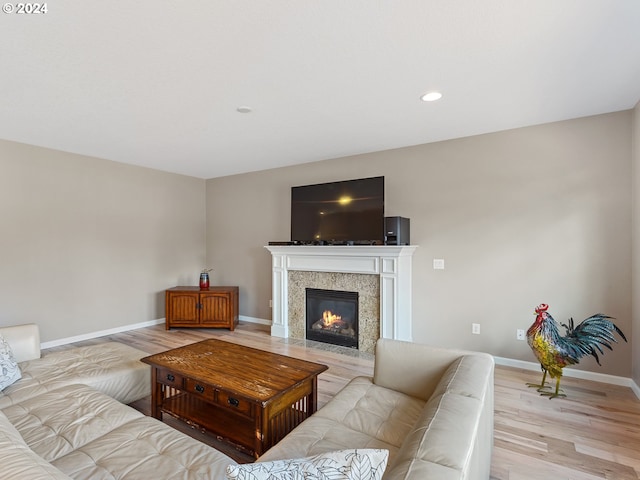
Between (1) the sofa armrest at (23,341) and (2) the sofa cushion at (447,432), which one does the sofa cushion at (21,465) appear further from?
(1) the sofa armrest at (23,341)

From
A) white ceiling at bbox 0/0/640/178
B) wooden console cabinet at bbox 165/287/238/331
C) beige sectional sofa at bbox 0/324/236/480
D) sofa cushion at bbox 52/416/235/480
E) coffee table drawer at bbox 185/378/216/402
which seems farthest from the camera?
wooden console cabinet at bbox 165/287/238/331

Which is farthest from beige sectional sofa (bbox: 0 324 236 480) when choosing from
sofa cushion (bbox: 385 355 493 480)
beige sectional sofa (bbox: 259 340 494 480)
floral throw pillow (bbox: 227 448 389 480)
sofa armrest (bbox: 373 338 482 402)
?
sofa armrest (bbox: 373 338 482 402)

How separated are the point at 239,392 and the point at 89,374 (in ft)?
4.24

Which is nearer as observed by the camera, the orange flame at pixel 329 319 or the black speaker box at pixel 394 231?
the black speaker box at pixel 394 231

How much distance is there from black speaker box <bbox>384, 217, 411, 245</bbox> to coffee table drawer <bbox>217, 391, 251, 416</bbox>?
249 centimetres

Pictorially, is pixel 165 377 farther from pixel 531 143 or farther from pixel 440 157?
pixel 531 143

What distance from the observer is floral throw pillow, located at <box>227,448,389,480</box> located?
0.81 m

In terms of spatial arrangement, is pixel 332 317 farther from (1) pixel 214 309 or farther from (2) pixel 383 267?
(1) pixel 214 309

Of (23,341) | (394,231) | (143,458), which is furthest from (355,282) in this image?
(23,341)

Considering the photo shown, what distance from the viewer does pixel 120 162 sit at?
4855 millimetres

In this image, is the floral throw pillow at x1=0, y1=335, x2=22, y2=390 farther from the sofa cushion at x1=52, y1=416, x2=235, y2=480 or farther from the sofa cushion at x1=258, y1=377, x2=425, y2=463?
the sofa cushion at x1=258, y1=377, x2=425, y2=463

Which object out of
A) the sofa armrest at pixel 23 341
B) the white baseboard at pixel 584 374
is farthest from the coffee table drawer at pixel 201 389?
the white baseboard at pixel 584 374

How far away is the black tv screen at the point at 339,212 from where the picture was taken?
158 inches

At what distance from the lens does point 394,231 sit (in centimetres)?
384
